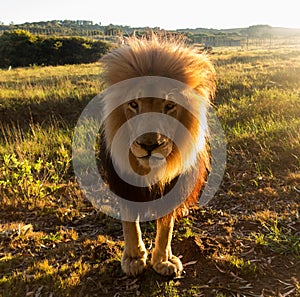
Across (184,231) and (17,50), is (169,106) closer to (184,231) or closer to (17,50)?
(184,231)

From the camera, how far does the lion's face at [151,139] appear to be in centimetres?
214

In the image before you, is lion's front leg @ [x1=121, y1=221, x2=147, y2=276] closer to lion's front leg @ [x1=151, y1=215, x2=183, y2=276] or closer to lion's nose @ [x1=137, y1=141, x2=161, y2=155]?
lion's front leg @ [x1=151, y1=215, x2=183, y2=276]

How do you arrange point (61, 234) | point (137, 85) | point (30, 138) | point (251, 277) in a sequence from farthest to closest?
point (30, 138)
point (61, 234)
point (251, 277)
point (137, 85)

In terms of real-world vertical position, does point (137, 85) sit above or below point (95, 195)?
above

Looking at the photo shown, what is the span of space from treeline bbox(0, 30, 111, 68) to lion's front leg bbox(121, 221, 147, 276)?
2409 cm

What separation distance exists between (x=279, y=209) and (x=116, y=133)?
6.60ft

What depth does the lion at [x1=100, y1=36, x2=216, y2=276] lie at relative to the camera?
2.31m

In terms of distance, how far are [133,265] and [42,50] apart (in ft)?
87.3

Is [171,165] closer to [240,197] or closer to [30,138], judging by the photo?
[240,197]

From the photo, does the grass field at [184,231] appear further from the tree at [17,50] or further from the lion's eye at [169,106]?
the tree at [17,50]

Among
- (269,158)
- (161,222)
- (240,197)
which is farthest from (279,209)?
(161,222)

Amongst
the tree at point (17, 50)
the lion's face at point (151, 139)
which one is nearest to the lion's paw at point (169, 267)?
the lion's face at point (151, 139)

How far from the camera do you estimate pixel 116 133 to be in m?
2.49

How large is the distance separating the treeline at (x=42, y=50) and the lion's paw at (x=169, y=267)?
24.2 metres
